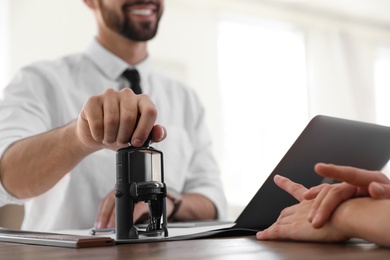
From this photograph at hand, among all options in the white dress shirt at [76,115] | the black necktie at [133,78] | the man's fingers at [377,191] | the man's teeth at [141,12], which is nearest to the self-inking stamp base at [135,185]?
the man's fingers at [377,191]

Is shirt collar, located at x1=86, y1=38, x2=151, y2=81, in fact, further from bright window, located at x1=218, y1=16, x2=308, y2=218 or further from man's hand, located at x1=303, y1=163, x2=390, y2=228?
bright window, located at x1=218, y1=16, x2=308, y2=218

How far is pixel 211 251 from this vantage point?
69 centimetres

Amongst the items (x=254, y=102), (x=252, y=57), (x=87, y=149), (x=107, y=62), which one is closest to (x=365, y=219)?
(x=87, y=149)

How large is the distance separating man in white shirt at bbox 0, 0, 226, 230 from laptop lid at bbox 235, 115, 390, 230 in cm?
39

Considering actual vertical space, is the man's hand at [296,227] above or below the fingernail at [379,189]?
below

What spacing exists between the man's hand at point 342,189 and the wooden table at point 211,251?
5cm

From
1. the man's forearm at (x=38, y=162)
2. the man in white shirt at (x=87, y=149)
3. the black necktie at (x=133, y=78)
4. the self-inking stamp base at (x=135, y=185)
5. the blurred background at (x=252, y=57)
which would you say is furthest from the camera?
the blurred background at (x=252, y=57)

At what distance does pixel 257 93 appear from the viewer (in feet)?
17.7

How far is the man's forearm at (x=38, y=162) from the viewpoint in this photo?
126 cm

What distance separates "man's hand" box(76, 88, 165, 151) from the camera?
85cm

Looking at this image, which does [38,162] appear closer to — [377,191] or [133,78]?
[133,78]

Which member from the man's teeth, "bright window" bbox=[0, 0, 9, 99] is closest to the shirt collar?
the man's teeth

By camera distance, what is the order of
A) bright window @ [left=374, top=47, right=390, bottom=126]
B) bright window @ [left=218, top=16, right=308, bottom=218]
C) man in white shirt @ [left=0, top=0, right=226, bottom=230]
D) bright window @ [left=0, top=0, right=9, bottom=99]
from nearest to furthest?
1. man in white shirt @ [left=0, top=0, right=226, bottom=230]
2. bright window @ [left=0, top=0, right=9, bottom=99]
3. bright window @ [left=218, top=16, right=308, bottom=218]
4. bright window @ [left=374, top=47, right=390, bottom=126]

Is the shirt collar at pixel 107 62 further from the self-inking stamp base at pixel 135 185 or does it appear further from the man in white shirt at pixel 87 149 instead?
the self-inking stamp base at pixel 135 185
